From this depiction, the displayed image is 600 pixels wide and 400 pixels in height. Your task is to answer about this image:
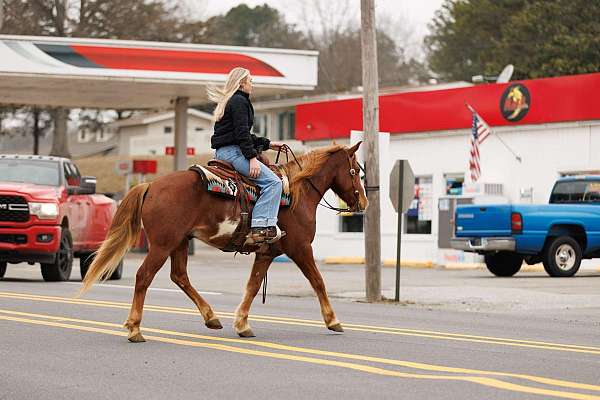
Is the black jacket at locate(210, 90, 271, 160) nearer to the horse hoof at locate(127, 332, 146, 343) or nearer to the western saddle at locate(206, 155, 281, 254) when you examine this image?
the western saddle at locate(206, 155, 281, 254)

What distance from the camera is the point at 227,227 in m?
12.1

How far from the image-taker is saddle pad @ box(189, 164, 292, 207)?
467 inches

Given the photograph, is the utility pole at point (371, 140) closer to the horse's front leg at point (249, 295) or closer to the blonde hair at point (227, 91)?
the horse's front leg at point (249, 295)

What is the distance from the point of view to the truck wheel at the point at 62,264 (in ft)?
71.7

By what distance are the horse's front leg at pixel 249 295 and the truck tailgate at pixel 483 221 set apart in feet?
44.5

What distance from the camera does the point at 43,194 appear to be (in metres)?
21.4

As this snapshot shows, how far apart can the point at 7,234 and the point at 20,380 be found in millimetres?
Answer: 12598

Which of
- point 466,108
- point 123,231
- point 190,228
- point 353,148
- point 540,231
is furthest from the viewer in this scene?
point 466,108

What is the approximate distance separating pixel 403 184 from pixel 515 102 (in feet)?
49.3

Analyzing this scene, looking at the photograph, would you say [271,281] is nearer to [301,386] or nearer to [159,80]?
[159,80]

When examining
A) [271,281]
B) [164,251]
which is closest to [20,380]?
[164,251]

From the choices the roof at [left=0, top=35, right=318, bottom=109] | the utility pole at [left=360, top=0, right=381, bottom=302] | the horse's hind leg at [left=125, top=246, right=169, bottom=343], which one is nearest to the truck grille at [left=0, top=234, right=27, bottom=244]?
the utility pole at [left=360, top=0, right=381, bottom=302]

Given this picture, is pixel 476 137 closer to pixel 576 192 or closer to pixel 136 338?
pixel 576 192

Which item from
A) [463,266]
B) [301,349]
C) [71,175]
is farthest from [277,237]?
[463,266]
